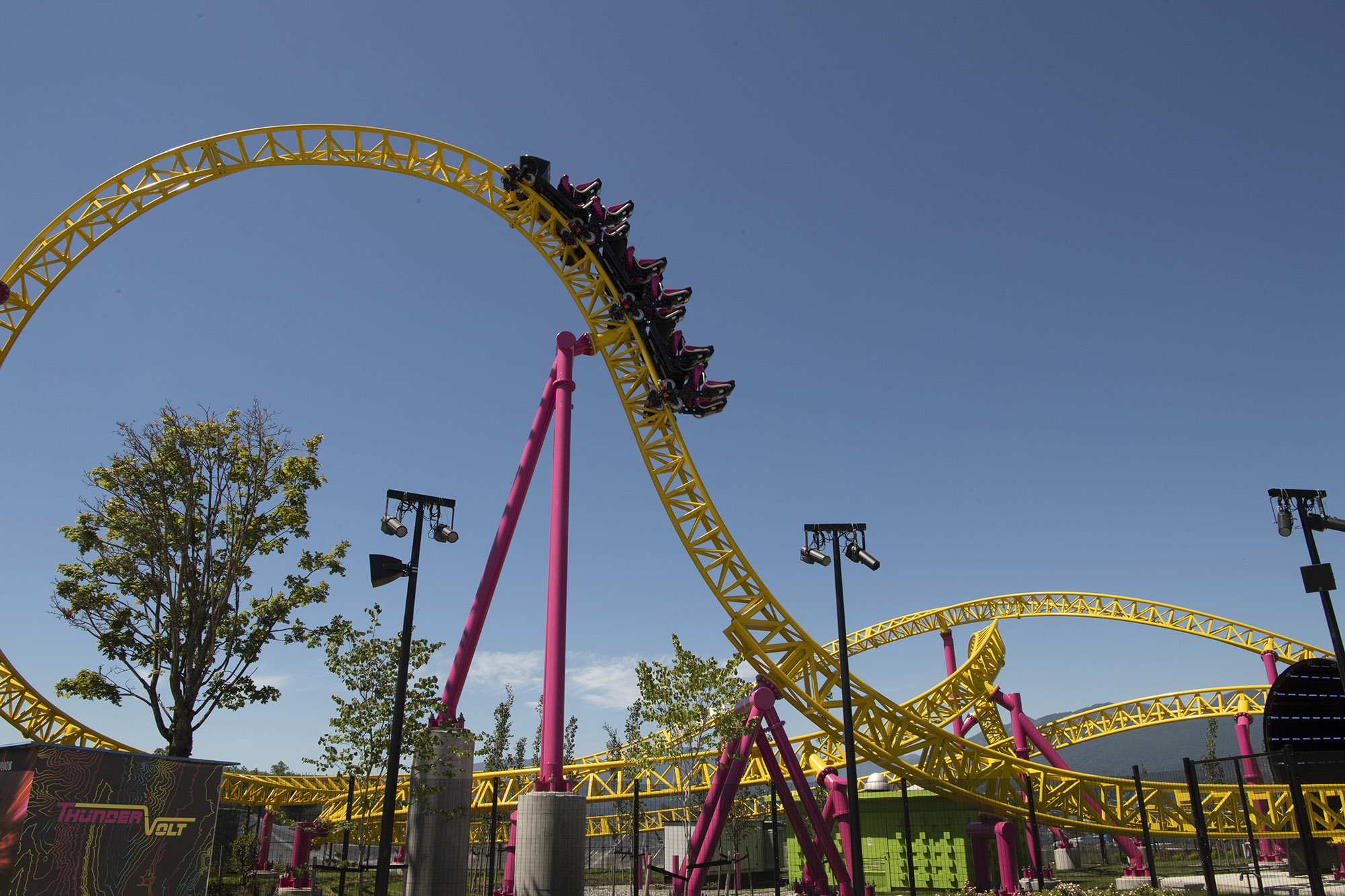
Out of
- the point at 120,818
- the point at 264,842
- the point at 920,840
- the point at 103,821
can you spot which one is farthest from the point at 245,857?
the point at 920,840

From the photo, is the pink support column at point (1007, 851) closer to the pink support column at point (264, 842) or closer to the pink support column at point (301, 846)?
the pink support column at point (301, 846)

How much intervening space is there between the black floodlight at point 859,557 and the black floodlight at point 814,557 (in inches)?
16.7

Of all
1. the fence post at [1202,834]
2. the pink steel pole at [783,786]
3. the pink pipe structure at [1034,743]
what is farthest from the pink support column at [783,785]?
the pink pipe structure at [1034,743]

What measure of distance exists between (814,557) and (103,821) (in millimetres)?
A: 11071

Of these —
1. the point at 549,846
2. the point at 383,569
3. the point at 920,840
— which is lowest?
the point at 920,840

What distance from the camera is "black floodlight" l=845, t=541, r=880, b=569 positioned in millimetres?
14109

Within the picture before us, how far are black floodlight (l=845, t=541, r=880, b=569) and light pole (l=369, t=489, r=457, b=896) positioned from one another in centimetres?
654

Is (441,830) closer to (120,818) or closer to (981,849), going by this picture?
(120,818)

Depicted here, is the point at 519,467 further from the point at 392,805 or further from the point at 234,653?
the point at 392,805

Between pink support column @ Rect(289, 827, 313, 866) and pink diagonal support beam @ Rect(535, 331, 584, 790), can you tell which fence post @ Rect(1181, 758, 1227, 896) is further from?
pink support column @ Rect(289, 827, 313, 866)

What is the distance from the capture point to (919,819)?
25.9m

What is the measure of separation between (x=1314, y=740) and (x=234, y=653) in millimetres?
26449

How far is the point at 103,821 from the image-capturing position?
11.6 meters

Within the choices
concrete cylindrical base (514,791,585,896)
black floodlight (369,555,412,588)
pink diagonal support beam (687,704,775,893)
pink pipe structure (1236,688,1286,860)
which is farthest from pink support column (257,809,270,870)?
pink pipe structure (1236,688,1286,860)
